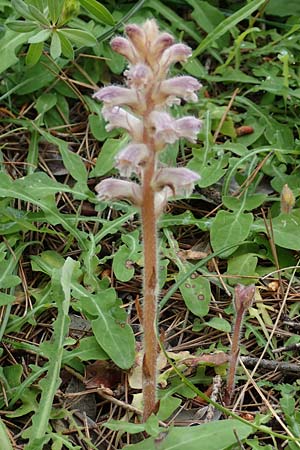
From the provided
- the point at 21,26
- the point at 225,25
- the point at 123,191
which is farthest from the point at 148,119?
the point at 225,25

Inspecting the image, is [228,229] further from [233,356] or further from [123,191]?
[123,191]

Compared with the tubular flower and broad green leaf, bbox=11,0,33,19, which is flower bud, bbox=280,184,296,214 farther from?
broad green leaf, bbox=11,0,33,19

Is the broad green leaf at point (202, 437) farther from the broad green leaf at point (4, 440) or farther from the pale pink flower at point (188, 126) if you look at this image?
the pale pink flower at point (188, 126)

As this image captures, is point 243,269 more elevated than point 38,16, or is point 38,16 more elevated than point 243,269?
point 38,16

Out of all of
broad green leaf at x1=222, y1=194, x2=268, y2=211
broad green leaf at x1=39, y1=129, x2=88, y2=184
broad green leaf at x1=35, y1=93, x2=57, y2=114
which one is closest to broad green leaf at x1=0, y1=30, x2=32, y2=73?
broad green leaf at x1=35, y1=93, x2=57, y2=114

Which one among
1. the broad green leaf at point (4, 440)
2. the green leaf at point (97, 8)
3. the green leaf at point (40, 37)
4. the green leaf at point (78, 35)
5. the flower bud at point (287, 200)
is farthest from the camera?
the green leaf at point (97, 8)

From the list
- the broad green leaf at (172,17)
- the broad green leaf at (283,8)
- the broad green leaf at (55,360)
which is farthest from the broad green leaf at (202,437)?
the broad green leaf at (283,8)

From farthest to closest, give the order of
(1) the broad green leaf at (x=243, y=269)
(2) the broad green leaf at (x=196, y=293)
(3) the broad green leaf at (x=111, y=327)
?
(1) the broad green leaf at (x=243, y=269) → (2) the broad green leaf at (x=196, y=293) → (3) the broad green leaf at (x=111, y=327)
